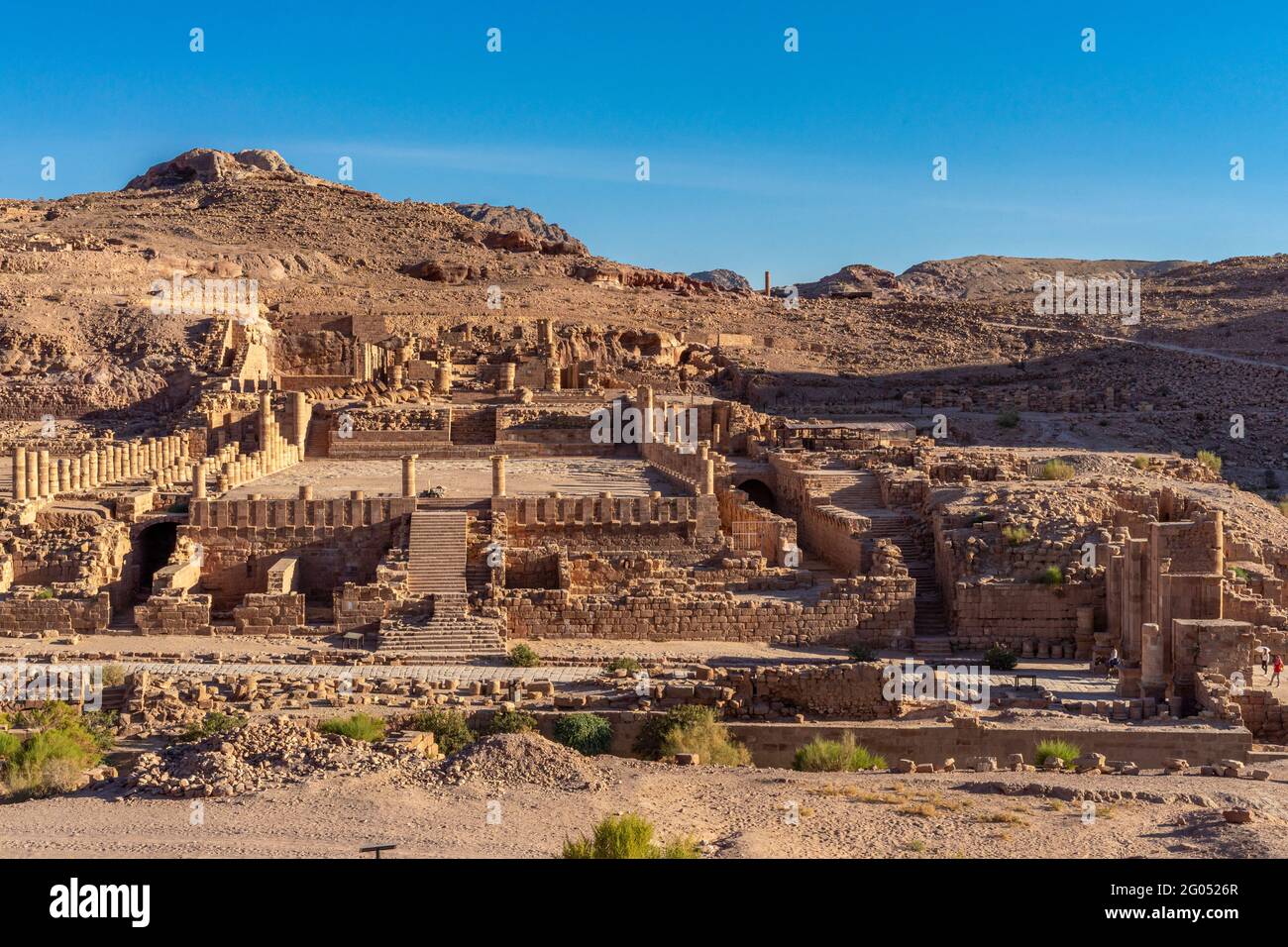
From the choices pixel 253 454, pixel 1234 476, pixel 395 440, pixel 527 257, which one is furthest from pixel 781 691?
pixel 527 257

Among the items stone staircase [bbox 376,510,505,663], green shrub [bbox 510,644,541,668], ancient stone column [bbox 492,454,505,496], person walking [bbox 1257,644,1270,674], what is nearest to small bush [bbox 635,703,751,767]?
green shrub [bbox 510,644,541,668]

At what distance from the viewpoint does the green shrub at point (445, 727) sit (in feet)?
50.5

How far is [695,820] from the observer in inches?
474

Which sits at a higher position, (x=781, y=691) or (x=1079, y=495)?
(x=1079, y=495)

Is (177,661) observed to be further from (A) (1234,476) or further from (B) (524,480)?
(A) (1234,476)

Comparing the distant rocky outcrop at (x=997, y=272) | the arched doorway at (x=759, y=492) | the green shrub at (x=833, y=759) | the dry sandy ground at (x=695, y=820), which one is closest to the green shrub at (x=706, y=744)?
the green shrub at (x=833, y=759)

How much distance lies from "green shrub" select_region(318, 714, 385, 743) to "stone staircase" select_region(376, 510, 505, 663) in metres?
4.78

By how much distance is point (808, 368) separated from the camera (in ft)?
173

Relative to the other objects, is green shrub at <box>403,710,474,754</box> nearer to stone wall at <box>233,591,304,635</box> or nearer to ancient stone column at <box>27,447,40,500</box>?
stone wall at <box>233,591,304,635</box>

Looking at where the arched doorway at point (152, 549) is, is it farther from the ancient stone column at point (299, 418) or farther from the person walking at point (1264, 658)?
the person walking at point (1264, 658)

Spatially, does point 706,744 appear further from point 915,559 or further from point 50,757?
point 915,559

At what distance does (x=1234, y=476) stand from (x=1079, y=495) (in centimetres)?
1246

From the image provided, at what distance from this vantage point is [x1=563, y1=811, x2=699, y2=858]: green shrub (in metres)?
10.2
